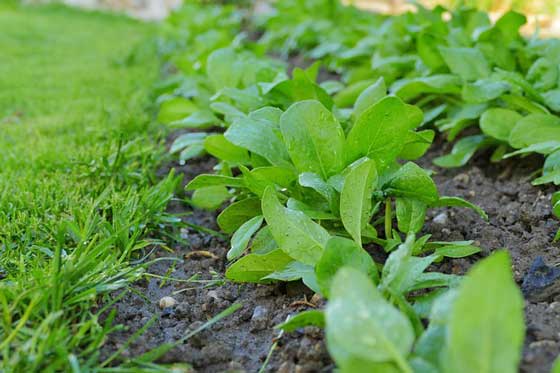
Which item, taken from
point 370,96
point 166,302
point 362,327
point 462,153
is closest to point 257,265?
point 166,302

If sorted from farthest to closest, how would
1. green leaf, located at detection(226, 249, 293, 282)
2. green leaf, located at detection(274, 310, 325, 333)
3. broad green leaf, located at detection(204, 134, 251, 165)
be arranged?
broad green leaf, located at detection(204, 134, 251, 165) < green leaf, located at detection(226, 249, 293, 282) < green leaf, located at detection(274, 310, 325, 333)

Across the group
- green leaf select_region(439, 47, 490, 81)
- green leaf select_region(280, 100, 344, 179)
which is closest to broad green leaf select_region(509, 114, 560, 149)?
green leaf select_region(439, 47, 490, 81)

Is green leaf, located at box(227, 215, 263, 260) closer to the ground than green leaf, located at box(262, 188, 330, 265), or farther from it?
closer to the ground

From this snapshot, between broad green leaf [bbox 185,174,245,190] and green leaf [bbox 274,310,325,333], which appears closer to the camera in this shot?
green leaf [bbox 274,310,325,333]

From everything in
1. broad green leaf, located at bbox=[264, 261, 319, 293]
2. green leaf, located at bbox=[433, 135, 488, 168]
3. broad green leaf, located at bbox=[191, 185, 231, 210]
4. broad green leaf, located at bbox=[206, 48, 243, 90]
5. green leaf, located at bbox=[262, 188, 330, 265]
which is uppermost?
broad green leaf, located at bbox=[206, 48, 243, 90]

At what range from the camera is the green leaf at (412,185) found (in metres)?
1.46

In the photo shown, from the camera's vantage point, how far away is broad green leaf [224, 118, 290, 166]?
159 centimetres

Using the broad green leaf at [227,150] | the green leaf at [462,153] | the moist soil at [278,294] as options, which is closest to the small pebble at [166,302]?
the moist soil at [278,294]

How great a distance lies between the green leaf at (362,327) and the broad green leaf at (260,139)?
29.1 inches

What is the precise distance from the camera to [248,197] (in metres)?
1.71

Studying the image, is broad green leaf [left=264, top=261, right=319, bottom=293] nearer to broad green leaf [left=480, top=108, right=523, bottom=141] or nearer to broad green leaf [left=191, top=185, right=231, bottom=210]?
broad green leaf [left=191, top=185, right=231, bottom=210]

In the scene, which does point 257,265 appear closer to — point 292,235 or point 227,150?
point 292,235

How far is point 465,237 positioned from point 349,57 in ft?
5.09

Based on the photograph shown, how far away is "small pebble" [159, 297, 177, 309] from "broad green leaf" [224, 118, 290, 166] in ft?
1.36
